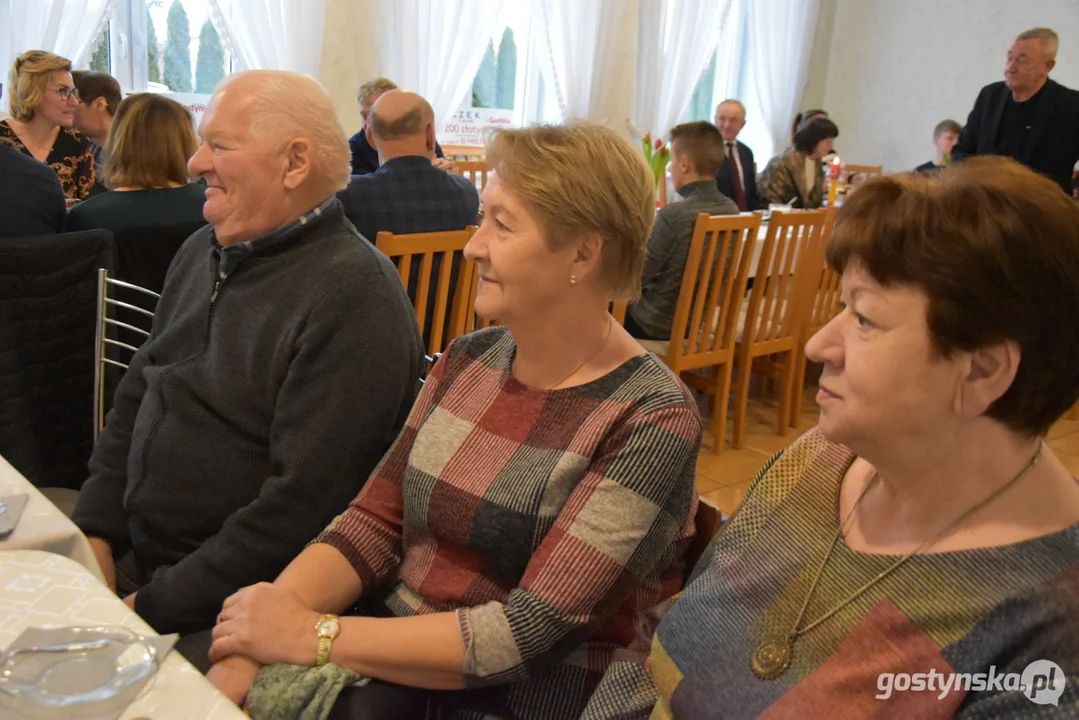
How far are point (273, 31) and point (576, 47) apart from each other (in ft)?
7.02

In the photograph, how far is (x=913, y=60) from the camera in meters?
7.13

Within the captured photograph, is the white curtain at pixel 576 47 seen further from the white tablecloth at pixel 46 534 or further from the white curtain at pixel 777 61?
the white tablecloth at pixel 46 534

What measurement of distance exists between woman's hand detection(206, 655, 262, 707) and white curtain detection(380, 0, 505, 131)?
4.74m

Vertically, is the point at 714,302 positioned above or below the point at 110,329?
below

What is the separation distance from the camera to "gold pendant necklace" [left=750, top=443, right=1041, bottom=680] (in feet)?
2.73

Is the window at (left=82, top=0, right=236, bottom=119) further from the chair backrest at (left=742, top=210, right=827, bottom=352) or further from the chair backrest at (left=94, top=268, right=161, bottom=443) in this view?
the chair backrest at (left=742, top=210, right=827, bottom=352)

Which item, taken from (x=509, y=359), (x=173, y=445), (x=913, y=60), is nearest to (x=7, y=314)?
(x=173, y=445)

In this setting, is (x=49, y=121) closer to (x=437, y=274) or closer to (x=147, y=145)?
(x=147, y=145)

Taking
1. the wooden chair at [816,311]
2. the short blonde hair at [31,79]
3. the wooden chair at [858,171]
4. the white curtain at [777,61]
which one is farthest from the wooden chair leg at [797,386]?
the white curtain at [777,61]

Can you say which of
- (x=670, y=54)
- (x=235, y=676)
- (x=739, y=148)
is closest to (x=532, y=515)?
(x=235, y=676)

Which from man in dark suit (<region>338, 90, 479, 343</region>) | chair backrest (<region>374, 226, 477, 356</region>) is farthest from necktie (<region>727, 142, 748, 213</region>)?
chair backrest (<region>374, 226, 477, 356</region>)

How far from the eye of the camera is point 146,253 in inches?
89.4

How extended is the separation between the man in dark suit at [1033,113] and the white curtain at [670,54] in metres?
2.41

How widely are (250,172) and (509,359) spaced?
56cm
